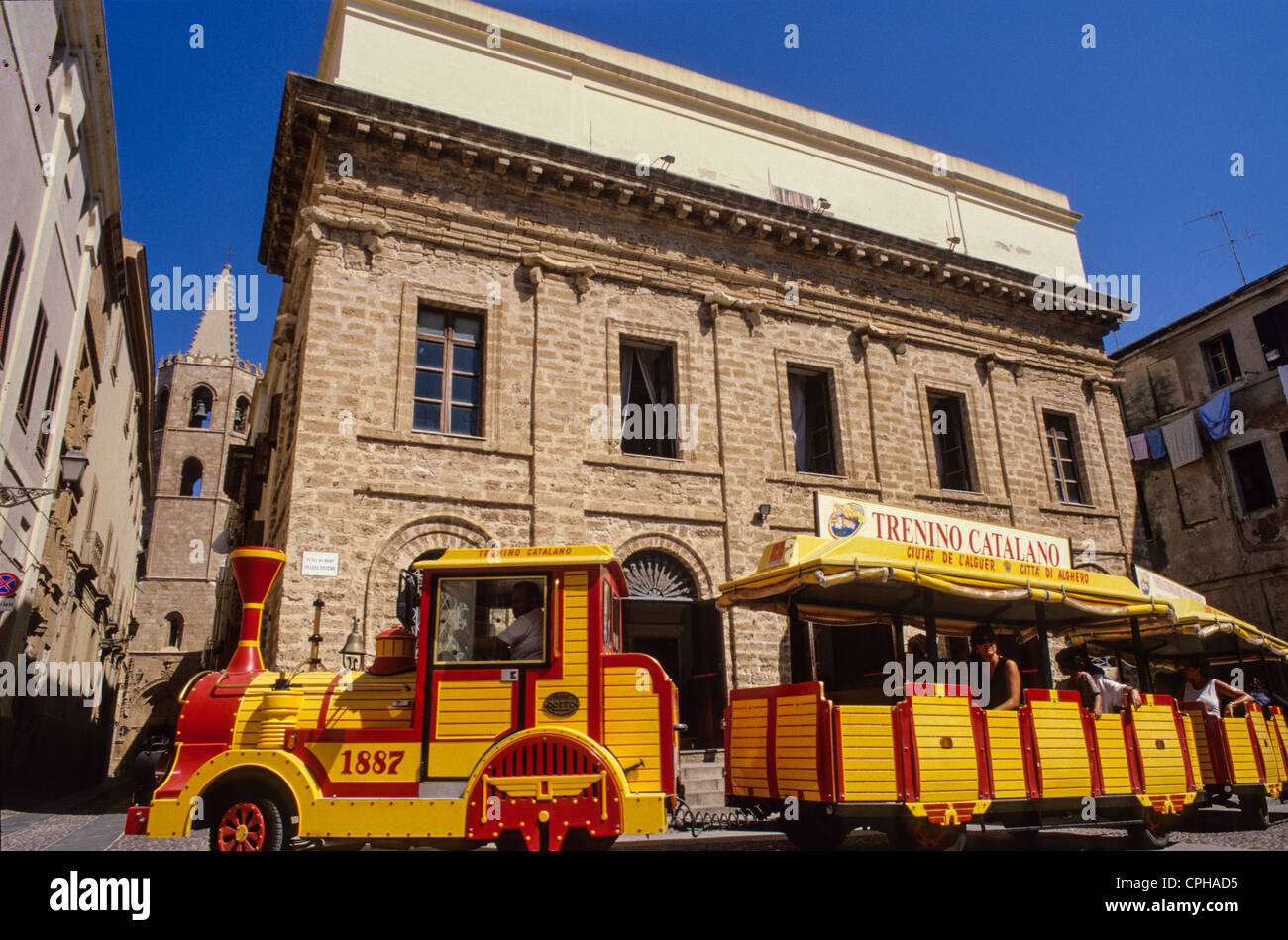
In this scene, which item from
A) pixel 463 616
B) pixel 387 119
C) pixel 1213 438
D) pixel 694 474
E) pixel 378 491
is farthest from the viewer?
pixel 1213 438

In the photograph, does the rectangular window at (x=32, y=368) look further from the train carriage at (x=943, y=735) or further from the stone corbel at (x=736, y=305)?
the train carriage at (x=943, y=735)

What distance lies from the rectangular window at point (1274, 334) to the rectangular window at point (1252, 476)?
216 cm

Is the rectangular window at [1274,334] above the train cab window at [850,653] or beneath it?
above

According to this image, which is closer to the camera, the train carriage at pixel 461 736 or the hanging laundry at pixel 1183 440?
the train carriage at pixel 461 736

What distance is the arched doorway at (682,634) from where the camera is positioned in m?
12.7

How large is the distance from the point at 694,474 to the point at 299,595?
20.9 ft

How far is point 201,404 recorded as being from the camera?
49.7 meters

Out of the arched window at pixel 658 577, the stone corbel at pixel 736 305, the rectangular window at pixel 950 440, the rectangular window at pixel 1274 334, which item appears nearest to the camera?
the arched window at pixel 658 577

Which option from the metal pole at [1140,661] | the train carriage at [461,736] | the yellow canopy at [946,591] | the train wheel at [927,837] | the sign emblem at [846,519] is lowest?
the train wheel at [927,837]

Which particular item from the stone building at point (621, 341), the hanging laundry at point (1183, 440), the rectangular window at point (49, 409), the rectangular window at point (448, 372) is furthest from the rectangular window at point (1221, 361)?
the rectangular window at point (49, 409)

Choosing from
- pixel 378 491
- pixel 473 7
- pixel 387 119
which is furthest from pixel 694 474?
pixel 473 7

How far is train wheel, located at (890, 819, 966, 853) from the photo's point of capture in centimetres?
670
